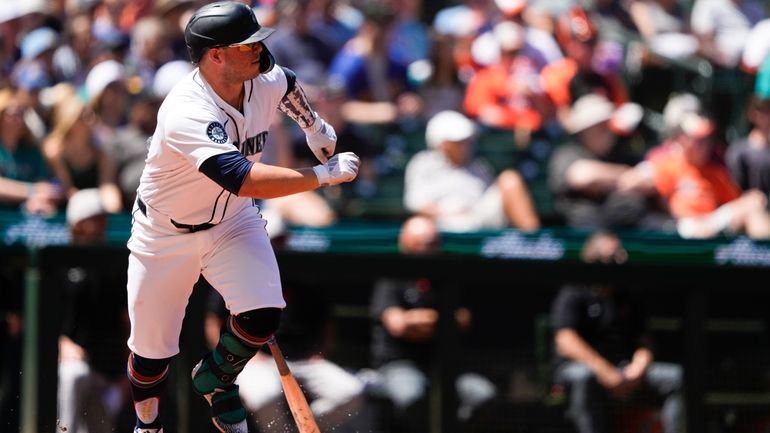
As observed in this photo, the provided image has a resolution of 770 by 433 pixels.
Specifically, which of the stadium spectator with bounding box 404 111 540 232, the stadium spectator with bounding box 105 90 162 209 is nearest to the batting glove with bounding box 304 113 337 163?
the stadium spectator with bounding box 105 90 162 209

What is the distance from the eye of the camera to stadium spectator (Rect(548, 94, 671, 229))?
927cm

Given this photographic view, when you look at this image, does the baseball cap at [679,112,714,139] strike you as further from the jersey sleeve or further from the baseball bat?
the jersey sleeve

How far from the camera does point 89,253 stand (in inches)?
299

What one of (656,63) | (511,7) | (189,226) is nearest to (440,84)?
(511,7)

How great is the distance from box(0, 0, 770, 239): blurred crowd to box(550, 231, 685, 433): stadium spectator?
116cm

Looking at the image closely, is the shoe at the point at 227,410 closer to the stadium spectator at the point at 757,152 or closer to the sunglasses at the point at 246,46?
the sunglasses at the point at 246,46

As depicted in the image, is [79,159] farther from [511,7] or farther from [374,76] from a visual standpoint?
[511,7]

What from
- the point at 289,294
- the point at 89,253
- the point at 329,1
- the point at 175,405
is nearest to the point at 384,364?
the point at 289,294

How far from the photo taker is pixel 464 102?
1076cm

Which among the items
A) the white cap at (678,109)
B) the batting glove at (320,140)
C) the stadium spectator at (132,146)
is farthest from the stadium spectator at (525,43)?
the batting glove at (320,140)

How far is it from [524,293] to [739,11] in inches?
194

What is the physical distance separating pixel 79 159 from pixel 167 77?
3.41 ft

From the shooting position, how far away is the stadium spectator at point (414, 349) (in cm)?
762

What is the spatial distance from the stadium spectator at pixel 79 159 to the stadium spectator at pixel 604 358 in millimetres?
3096
